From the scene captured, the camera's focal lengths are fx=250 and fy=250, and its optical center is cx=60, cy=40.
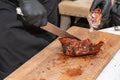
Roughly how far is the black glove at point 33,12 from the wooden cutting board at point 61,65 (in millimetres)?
111

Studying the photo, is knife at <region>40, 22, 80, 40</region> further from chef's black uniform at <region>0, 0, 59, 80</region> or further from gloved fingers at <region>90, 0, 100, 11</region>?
gloved fingers at <region>90, 0, 100, 11</region>

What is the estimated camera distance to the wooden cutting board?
779 mm

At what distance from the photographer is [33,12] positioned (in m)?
0.87

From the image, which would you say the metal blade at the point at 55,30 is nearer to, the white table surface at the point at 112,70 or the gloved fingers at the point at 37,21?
the gloved fingers at the point at 37,21

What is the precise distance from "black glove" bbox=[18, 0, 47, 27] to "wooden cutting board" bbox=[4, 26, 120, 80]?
111mm

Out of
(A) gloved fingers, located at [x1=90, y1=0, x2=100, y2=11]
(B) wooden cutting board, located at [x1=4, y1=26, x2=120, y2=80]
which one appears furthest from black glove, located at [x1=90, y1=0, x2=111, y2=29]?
(B) wooden cutting board, located at [x1=4, y1=26, x2=120, y2=80]

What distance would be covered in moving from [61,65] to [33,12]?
0.21 m

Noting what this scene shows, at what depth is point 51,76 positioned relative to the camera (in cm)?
78

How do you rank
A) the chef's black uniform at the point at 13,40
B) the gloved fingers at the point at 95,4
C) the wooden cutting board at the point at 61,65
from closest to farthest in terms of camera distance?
the wooden cutting board at the point at 61,65
the chef's black uniform at the point at 13,40
the gloved fingers at the point at 95,4

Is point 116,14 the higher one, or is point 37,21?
point 37,21

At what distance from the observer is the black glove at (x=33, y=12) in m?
0.87

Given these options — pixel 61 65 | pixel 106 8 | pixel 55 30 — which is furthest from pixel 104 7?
pixel 61 65

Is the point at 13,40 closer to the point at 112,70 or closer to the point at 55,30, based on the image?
the point at 55,30

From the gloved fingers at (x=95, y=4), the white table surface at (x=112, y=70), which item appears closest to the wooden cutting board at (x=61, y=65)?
the white table surface at (x=112, y=70)
